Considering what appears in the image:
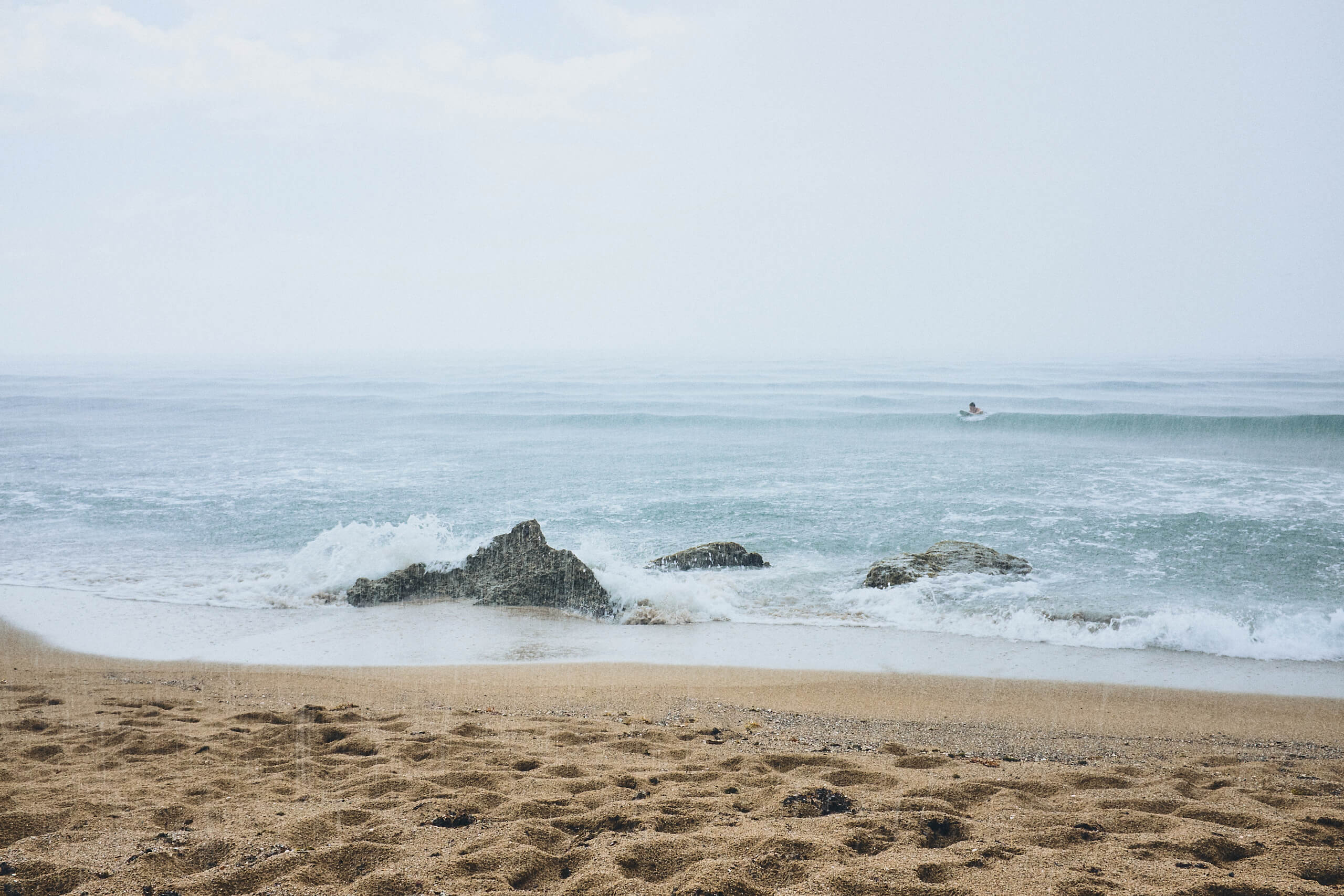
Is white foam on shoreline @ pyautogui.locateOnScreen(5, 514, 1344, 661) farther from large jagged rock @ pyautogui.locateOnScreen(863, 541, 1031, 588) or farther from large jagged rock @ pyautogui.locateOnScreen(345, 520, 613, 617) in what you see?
large jagged rock @ pyautogui.locateOnScreen(345, 520, 613, 617)

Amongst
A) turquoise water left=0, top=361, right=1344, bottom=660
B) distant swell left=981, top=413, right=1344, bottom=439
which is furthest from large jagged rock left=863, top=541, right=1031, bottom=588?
distant swell left=981, top=413, right=1344, bottom=439

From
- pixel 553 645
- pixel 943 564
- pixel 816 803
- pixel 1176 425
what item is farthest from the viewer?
pixel 1176 425

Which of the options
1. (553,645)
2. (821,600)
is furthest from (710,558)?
(553,645)

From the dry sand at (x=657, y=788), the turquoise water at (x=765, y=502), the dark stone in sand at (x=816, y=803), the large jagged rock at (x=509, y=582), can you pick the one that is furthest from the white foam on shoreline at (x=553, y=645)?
the dark stone in sand at (x=816, y=803)

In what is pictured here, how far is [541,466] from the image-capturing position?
20672 millimetres

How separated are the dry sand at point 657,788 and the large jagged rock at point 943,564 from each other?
11.3 feet

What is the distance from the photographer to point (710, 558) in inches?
445

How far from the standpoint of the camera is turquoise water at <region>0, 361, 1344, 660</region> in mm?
9656

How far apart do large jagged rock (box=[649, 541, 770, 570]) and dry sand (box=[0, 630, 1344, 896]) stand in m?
4.37

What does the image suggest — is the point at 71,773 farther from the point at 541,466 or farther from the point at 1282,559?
the point at 541,466

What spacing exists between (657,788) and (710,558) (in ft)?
24.1

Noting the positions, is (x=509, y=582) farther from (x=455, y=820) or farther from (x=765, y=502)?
(x=765, y=502)

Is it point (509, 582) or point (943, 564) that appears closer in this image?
point (509, 582)

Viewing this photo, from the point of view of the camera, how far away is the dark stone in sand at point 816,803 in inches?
143
